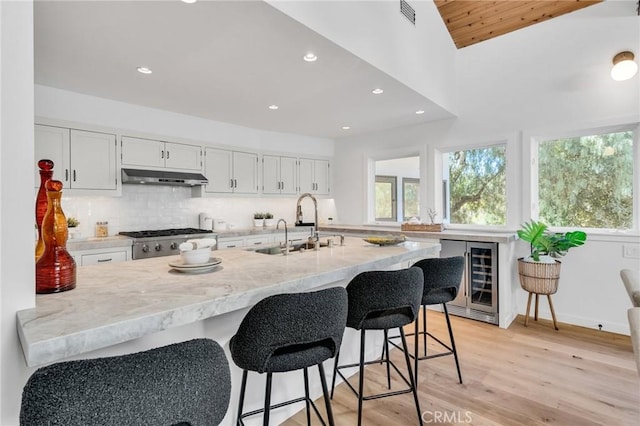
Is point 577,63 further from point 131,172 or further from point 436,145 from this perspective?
point 131,172

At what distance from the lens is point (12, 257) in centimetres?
98

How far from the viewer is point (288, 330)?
48.4 inches

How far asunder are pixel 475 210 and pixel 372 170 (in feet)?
5.77

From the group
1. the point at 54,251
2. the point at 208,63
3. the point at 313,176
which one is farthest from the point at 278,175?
the point at 54,251

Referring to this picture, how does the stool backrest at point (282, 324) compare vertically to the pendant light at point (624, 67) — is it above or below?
below

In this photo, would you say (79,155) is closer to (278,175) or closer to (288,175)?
(278,175)

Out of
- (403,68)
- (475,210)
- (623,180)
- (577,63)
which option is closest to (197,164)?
(403,68)

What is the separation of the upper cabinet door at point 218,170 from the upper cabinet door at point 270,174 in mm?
550

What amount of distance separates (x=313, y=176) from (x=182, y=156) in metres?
2.20

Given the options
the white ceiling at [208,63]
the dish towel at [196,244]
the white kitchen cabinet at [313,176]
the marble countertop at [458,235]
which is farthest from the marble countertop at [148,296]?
the white kitchen cabinet at [313,176]

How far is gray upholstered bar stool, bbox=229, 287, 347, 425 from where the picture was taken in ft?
4.00

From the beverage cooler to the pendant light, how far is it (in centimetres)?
200

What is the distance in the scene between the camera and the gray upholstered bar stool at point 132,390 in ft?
2.16

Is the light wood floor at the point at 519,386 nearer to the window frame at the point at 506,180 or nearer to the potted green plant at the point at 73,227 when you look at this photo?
the window frame at the point at 506,180
